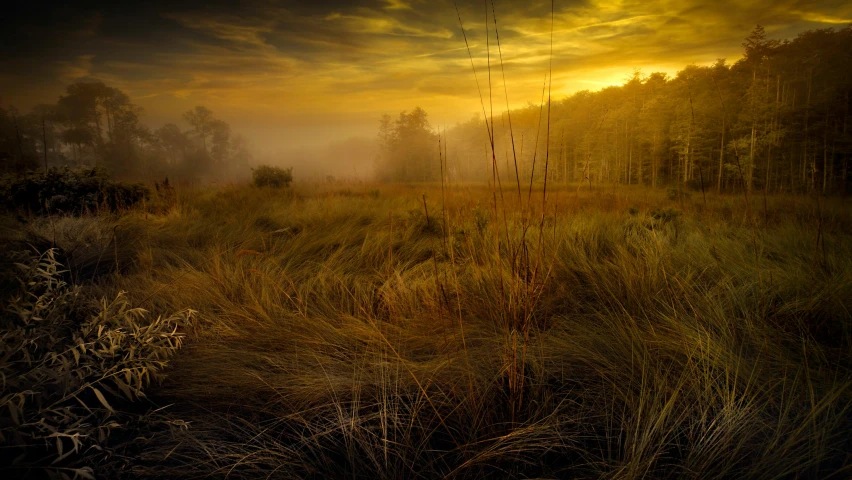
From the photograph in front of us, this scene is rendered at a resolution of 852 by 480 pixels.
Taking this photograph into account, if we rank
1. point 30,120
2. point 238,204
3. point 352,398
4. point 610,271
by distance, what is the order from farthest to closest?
point 30,120
point 238,204
point 610,271
point 352,398

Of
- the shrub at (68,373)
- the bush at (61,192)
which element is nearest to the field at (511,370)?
the shrub at (68,373)

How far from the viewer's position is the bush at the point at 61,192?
5047 mm

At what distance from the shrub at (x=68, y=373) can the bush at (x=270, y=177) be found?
9.20m

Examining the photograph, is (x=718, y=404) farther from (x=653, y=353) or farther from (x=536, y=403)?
(x=536, y=403)

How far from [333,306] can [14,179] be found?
6.36 metres

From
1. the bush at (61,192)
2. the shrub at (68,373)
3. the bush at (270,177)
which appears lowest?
the shrub at (68,373)

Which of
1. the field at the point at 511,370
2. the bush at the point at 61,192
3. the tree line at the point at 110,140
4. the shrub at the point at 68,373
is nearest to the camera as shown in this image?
the shrub at the point at 68,373

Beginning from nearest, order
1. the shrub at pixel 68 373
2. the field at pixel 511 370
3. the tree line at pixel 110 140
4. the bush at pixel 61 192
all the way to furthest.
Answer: the shrub at pixel 68 373 → the field at pixel 511 370 → the bush at pixel 61 192 → the tree line at pixel 110 140

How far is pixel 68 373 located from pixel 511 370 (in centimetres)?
123

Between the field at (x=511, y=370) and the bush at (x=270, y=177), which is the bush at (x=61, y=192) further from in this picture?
the bush at (x=270, y=177)

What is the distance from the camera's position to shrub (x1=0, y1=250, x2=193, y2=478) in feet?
2.76

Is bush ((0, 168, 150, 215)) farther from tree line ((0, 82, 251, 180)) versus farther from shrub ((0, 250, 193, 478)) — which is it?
shrub ((0, 250, 193, 478))

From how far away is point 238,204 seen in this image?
6602mm

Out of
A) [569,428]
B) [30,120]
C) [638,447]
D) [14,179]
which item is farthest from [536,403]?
[30,120]
